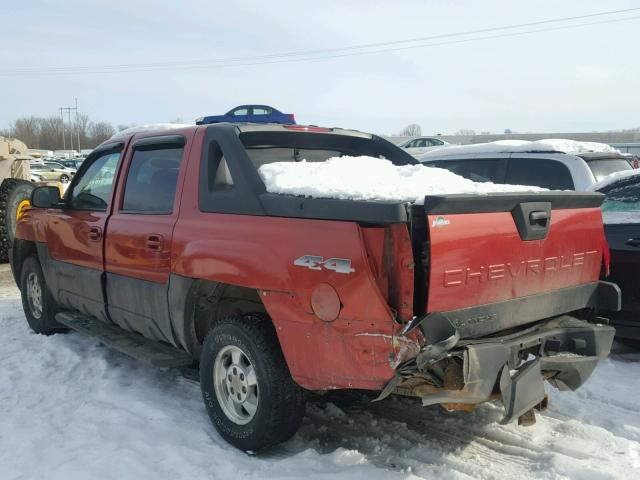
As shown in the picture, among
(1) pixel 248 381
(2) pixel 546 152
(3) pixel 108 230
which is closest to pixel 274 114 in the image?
(2) pixel 546 152

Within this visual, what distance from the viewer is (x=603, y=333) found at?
353cm

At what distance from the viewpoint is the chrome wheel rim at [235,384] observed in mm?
3439

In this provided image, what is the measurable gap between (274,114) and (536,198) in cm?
1823

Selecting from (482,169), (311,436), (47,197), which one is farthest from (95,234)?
(482,169)

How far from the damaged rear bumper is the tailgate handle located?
0.61 metres

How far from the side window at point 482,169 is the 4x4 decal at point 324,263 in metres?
4.96

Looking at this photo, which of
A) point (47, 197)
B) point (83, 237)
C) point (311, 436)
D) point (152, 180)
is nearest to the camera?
point (311, 436)

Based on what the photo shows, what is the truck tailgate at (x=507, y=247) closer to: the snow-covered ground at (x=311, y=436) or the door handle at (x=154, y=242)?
the snow-covered ground at (x=311, y=436)

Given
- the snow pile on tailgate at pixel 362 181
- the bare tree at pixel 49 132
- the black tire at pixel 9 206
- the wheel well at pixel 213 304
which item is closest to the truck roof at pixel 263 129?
the snow pile on tailgate at pixel 362 181

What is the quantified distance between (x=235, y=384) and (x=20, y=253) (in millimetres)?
3858

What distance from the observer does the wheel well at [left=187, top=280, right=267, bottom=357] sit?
3.63 metres

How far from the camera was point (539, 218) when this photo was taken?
10.5ft

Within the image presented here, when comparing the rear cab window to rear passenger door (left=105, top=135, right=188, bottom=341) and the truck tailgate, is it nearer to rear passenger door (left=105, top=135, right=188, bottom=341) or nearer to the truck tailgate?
the truck tailgate

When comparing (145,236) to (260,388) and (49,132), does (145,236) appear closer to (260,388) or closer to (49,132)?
(260,388)
